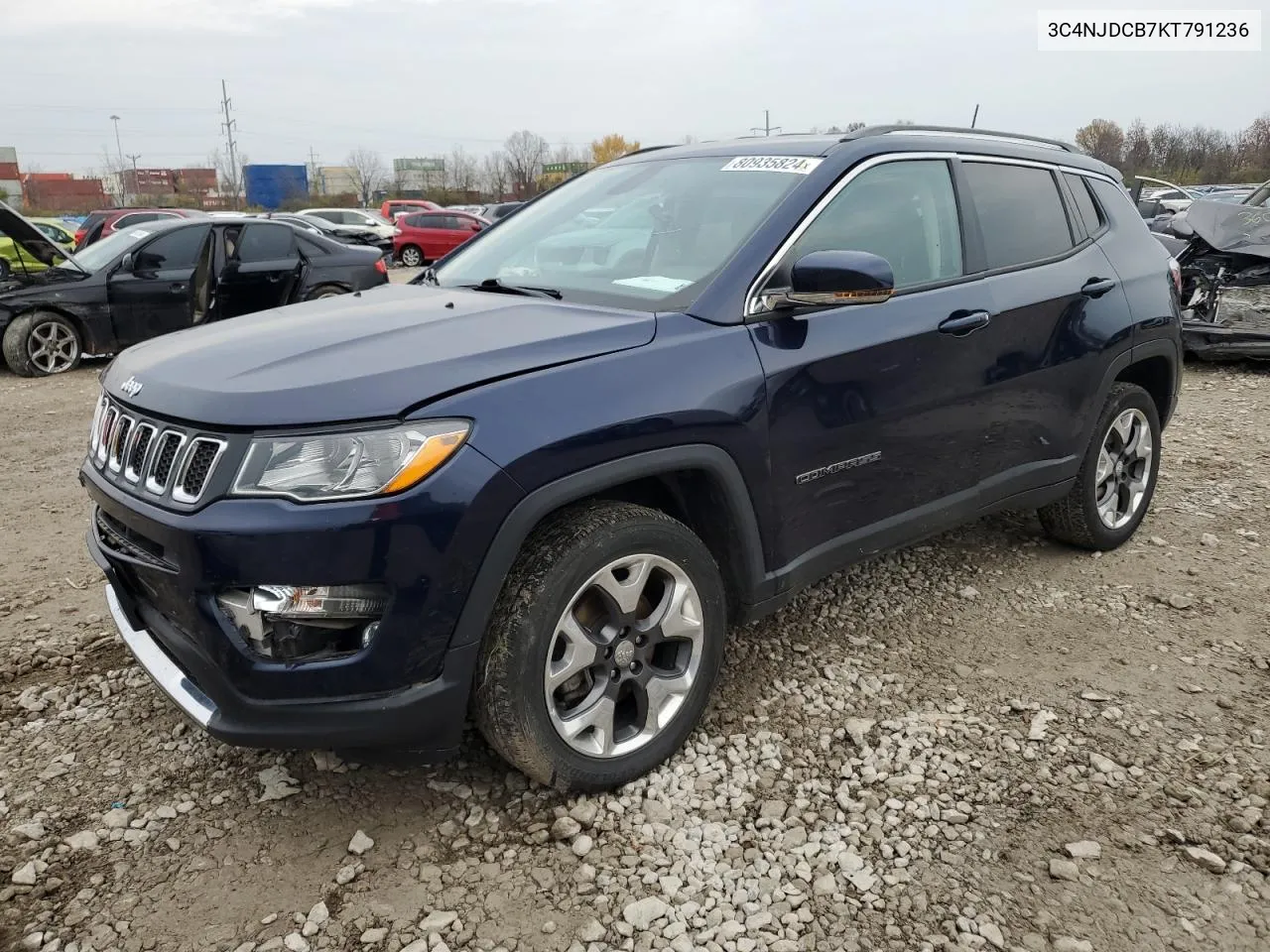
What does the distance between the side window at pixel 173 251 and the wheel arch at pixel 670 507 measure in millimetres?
7962

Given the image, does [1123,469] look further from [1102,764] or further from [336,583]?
[336,583]

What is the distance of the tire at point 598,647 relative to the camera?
2.33m

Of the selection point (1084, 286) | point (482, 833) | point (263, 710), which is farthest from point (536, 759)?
point (1084, 286)

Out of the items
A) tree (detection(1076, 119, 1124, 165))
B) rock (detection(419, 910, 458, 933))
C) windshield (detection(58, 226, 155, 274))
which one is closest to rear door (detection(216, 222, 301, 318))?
windshield (detection(58, 226, 155, 274))

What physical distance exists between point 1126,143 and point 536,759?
199 ft

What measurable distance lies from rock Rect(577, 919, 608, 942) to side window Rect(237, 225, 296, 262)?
833 centimetres

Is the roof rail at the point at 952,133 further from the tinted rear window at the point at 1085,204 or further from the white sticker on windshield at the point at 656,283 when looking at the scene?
the white sticker on windshield at the point at 656,283

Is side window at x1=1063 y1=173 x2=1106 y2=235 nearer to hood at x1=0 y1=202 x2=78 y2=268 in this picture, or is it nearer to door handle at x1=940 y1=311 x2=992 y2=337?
door handle at x1=940 y1=311 x2=992 y2=337

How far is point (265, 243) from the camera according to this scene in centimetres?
930

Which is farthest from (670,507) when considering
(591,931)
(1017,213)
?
(1017,213)

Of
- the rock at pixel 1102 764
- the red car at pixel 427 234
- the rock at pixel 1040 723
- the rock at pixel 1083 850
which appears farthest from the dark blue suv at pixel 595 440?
the red car at pixel 427 234

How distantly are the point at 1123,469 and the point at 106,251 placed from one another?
901 cm

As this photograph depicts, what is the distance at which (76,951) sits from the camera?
2119mm

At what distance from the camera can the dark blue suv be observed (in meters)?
2.13
